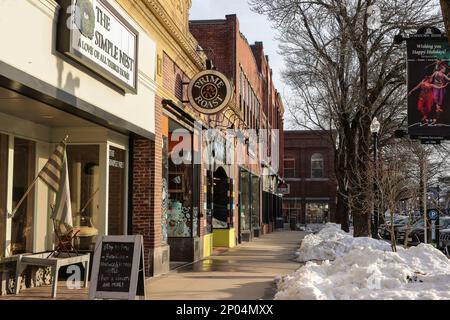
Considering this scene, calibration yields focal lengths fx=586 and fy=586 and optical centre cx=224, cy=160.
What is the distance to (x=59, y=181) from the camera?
10000mm

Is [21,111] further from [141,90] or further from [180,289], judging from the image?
[180,289]

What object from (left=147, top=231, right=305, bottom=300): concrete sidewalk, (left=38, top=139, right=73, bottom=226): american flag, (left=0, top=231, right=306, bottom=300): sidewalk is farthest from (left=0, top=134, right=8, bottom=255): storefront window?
(left=147, top=231, right=305, bottom=300): concrete sidewalk

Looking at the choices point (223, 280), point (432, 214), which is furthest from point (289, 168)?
point (223, 280)

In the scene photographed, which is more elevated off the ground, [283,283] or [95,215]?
[95,215]

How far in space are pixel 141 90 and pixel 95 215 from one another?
110 inches

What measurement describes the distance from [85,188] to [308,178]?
54.8 metres

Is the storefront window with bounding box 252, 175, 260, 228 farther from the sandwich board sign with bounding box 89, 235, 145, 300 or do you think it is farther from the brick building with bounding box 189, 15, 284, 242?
the sandwich board sign with bounding box 89, 235, 145, 300

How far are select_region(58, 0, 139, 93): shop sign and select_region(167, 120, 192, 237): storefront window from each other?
531cm

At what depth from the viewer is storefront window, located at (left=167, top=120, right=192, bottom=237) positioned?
16.7 metres

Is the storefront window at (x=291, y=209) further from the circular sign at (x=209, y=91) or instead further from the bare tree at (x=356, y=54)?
the circular sign at (x=209, y=91)

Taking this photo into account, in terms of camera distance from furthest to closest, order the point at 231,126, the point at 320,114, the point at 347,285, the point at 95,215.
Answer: the point at 320,114
the point at 231,126
the point at 95,215
the point at 347,285

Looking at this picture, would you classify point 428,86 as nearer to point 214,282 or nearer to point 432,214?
point 214,282

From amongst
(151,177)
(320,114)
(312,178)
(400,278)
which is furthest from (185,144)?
(312,178)

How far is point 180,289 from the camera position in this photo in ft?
36.3
